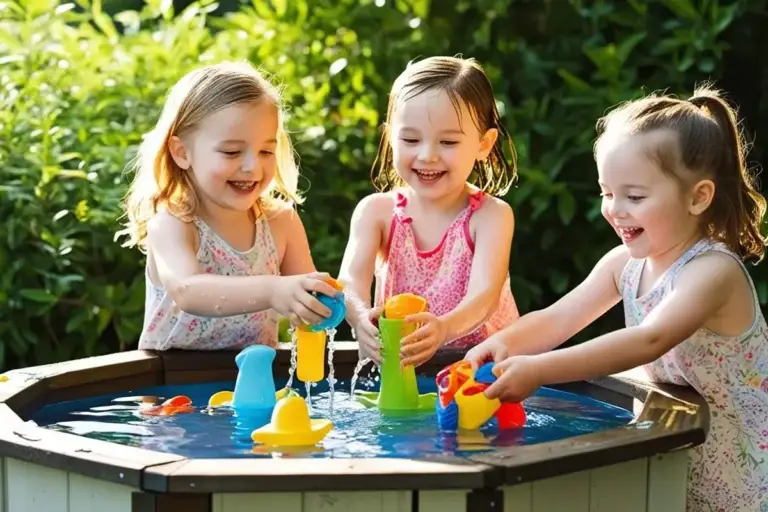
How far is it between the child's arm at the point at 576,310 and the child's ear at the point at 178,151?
0.94 meters

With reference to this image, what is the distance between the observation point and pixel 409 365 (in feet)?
10.5

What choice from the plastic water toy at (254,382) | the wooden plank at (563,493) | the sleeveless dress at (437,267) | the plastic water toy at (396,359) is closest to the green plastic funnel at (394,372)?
the plastic water toy at (396,359)

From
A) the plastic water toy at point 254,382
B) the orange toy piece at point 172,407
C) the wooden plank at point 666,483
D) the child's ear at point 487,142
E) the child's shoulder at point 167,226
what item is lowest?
the wooden plank at point 666,483

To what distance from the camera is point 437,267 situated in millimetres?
3688

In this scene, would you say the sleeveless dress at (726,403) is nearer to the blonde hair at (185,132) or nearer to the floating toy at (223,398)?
the floating toy at (223,398)

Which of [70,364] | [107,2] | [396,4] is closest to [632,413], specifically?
[70,364]

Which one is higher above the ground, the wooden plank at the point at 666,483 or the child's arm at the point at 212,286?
the child's arm at the point at 212,286

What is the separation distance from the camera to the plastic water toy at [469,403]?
2898 millimetres

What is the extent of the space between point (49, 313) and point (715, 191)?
2305 millimetres

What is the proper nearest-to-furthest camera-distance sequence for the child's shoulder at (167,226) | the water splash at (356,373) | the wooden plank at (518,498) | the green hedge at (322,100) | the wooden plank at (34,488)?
the wooden plank at (518,498), the wooden plank at (34,488), the water splash at (356,373), the child's shoulder at (167,226), the green hedge at (322,100)

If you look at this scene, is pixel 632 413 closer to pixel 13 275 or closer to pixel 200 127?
pixel 200 127

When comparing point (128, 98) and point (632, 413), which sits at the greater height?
point (128, 98)

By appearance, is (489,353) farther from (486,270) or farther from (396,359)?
(486,270)

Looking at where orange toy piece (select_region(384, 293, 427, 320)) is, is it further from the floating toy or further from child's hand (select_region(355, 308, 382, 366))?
the floating toy
